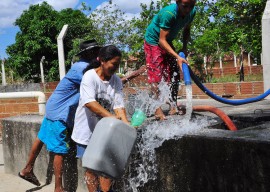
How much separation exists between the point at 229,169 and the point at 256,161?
0.21 m

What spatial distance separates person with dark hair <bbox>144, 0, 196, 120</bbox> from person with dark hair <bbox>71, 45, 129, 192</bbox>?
25.7 inches

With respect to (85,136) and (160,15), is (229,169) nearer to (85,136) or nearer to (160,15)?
(85,136)

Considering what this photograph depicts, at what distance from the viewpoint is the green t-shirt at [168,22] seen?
3.55 metres

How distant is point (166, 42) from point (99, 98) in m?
0.97

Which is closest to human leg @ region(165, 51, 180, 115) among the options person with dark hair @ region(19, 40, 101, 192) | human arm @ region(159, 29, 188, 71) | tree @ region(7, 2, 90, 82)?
human arm @ region(159, 29, 188, 71)

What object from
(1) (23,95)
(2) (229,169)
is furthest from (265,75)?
(2) (229,169)

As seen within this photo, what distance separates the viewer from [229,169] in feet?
7.46

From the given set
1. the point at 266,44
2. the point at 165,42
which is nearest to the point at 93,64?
the point at 165,42

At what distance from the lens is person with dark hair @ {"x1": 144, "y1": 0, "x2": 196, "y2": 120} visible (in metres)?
3.55

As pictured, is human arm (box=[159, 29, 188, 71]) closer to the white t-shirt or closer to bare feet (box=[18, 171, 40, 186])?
the white t-shirt

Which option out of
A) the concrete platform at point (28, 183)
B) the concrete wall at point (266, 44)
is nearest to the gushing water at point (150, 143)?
the concrete platform at point (28, 183)

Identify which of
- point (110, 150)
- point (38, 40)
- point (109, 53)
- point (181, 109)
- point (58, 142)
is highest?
point (38, 40)

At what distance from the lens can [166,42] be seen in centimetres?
361

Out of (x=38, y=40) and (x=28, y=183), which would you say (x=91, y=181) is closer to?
(x=28, y=183)
